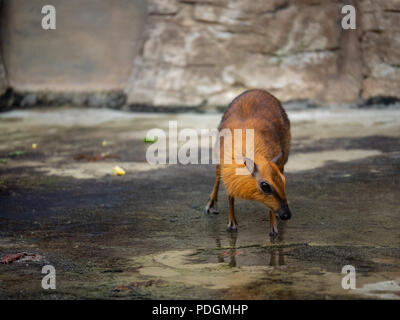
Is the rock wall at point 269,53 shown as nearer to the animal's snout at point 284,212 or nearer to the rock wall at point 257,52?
the rock wall at point 257,52

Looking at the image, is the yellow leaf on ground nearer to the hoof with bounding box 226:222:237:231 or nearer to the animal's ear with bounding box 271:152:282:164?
the hoof with bounding box 226:222:237:231

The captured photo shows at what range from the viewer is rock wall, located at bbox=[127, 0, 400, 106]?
1175 cm

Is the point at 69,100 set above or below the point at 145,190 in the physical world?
above

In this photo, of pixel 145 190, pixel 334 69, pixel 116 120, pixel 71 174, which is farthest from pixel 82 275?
pixel 334 69

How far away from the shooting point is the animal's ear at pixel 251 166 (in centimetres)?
525

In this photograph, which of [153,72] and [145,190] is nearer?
[145,190]

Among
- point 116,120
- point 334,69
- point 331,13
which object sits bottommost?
point 116,120

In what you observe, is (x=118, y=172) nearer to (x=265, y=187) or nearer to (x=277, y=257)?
(x=265, y=187)

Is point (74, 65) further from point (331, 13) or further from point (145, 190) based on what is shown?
point (145, 190)

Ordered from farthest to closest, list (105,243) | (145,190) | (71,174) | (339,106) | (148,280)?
(339,106) < (71,174) < (145,190) < (105,243) < (148,280)

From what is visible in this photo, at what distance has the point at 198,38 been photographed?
1196 centimetres

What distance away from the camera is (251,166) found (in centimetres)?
527

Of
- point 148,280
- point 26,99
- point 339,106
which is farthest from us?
point 26,99

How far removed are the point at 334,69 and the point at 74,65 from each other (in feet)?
15.6
